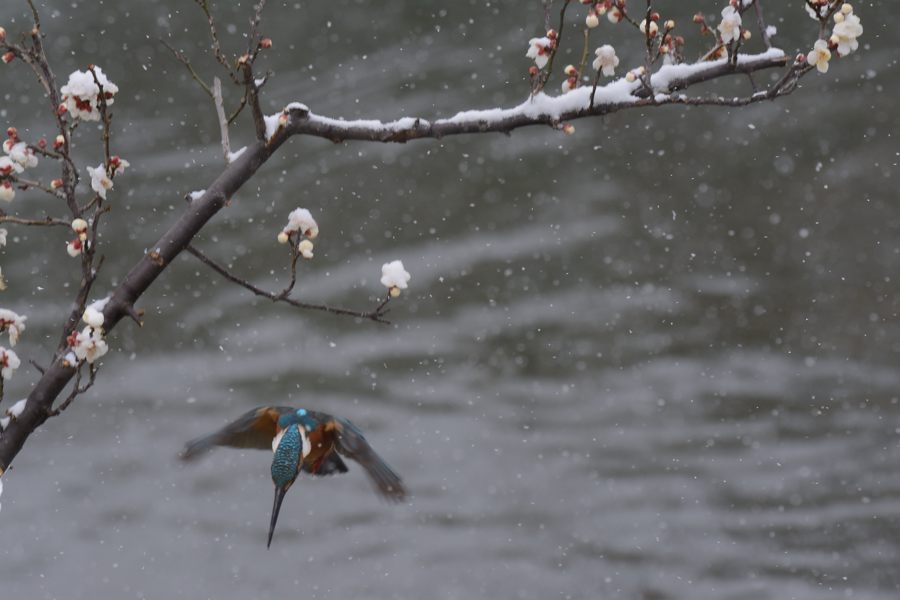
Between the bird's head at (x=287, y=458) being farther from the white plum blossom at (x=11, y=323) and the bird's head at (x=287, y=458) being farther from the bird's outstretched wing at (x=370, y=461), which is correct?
the white plum blossom at (x=11, y=323)

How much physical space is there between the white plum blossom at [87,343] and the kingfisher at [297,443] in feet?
1.20

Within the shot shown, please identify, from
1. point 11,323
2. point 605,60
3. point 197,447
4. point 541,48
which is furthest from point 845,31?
point 11,323

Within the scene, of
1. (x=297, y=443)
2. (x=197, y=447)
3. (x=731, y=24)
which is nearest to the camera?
(x=731, y=24)

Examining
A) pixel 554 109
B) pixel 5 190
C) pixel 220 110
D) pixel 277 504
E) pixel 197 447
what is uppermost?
pixel 554 109

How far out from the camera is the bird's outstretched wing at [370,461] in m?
2.18

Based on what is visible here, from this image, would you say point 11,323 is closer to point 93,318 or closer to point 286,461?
point 93,318

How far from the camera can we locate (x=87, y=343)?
6.25 feet

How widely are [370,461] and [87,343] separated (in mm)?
653

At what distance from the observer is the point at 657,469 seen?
184 inches

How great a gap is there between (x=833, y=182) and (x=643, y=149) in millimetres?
859

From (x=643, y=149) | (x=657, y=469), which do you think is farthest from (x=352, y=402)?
(x=643, y=149)

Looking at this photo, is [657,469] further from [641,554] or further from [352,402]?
[352,402]

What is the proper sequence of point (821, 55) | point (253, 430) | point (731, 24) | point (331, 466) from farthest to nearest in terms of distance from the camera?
point (331, 466), point (253, 430), point (731, 24), point (821, 55)

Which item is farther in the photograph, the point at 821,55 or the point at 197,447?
the point at 197,447
